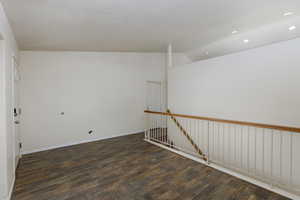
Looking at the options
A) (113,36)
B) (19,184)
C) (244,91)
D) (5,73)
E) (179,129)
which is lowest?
(19,184)

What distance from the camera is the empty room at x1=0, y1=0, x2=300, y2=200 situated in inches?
94.7

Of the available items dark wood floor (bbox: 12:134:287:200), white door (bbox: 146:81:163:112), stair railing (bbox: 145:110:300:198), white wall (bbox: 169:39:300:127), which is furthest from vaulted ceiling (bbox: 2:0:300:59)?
dark wood floor (bbox: 12:134:287:200)

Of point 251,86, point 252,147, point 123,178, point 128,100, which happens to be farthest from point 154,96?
point 123,178

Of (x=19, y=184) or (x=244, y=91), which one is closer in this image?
(x=19, y=184)

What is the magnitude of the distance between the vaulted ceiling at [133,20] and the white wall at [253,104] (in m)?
0.76

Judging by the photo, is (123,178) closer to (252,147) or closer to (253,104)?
(252,147)

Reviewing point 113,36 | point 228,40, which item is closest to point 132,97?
point 113,36

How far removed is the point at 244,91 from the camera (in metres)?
3.30

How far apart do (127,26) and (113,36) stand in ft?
2.12

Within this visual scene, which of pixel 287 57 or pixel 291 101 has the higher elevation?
pixel 287 57

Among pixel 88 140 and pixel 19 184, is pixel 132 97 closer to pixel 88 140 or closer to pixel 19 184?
pixel 88 140

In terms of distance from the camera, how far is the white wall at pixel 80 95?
13.5 ft

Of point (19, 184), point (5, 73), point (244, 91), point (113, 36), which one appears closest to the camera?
point (5, 73)

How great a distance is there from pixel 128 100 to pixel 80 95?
1.67 meters
